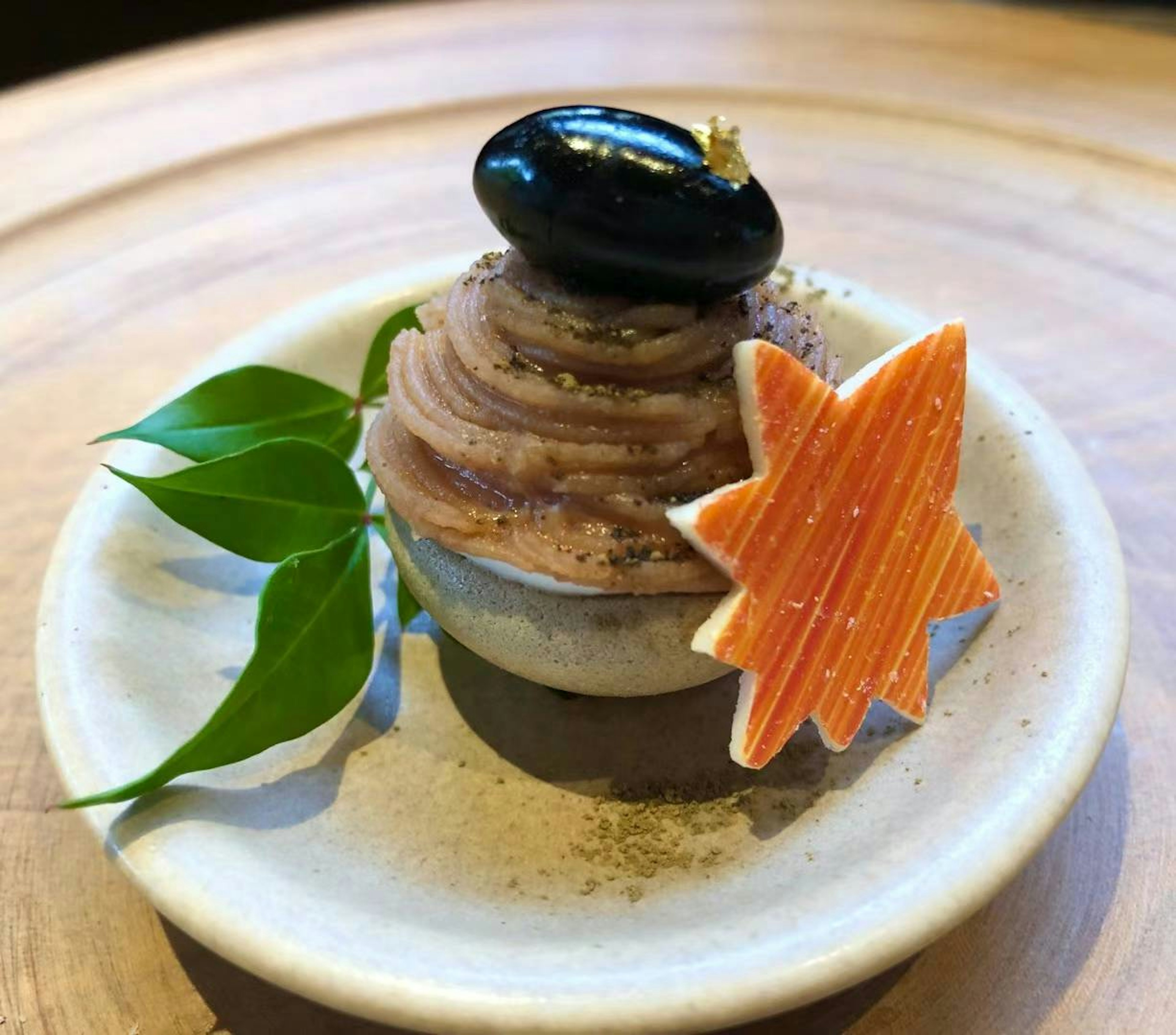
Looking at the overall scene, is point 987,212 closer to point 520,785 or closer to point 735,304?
point 735,304

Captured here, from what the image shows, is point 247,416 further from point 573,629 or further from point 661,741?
point 661,741

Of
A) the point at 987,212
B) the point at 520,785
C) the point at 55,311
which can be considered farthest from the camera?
the point at 987,212

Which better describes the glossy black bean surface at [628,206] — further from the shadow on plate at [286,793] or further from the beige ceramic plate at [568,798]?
the shadow on plate at [286,793]

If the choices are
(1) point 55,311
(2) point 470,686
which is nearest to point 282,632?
(2) point 470,686

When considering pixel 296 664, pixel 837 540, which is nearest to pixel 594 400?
pixel 837 540

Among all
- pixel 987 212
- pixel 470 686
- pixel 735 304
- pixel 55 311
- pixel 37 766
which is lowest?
pixel 37 766
